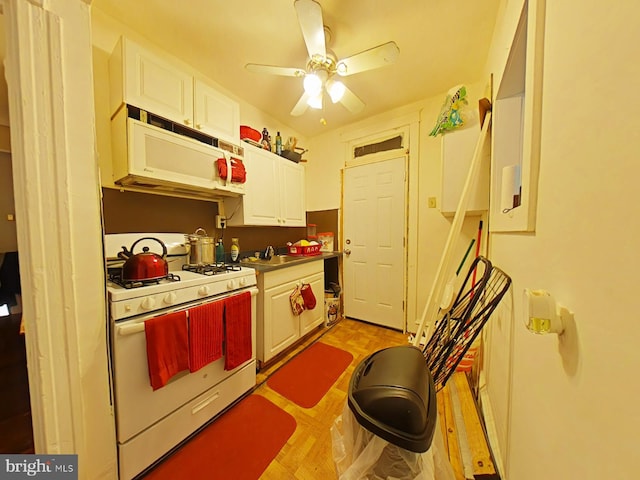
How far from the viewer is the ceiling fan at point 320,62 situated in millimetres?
1202

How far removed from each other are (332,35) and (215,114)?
1.06 meters

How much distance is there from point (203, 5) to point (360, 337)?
2997 millimetres

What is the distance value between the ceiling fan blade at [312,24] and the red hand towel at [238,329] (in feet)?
5.53

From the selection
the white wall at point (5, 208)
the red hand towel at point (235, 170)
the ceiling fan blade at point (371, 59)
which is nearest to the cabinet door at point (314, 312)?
the red hand towel at point (235, 170)

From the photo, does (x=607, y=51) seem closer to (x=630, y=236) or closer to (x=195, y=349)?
(x=630, y=236)

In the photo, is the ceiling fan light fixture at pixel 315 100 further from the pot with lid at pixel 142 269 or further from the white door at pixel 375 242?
the pot with lid at pixel 142 269

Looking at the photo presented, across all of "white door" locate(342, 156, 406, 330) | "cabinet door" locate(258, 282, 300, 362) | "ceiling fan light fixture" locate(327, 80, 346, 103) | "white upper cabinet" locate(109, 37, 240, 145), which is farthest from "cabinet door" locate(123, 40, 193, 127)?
"white door" locate(342, 156, 406, 330)

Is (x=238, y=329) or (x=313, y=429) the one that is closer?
(x=313, y=429)

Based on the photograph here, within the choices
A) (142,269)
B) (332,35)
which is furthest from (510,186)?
(142,269)

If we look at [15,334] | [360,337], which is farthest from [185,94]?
[360,337]

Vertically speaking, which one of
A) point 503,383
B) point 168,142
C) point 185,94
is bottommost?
point 503,383

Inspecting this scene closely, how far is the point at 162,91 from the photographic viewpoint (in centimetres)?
143

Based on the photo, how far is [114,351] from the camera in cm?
99

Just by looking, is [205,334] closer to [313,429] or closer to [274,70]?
[313,429]
